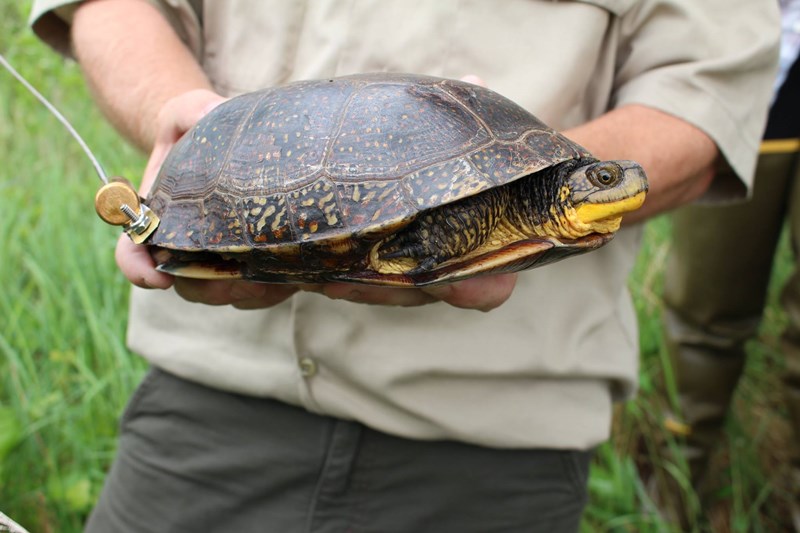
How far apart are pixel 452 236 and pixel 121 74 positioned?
976 millimetres

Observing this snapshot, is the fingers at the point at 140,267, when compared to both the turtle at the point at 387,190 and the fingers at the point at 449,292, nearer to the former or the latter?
the turtle at the point at 387,190

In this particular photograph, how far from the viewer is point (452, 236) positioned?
124cm

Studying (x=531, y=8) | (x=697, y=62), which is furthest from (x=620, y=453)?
(x=531, y=8)

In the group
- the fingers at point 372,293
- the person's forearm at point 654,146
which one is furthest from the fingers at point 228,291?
the person's forearm at point 654,146

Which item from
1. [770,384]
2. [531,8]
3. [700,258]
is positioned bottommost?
[770,384]

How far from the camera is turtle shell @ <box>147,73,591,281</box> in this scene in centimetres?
124

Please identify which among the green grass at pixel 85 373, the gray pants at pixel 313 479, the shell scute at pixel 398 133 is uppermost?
the shell scute at pixel 398 133

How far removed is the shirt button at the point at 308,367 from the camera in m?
1.57

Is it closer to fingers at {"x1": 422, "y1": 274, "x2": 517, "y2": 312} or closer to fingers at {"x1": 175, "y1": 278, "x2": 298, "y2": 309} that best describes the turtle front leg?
fingers at {"x1": 422, "y1": 274, "x2": 517, "y2": 312}

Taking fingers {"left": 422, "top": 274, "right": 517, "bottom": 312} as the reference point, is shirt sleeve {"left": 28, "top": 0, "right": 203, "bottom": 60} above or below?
above

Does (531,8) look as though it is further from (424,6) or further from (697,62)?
(697,62)

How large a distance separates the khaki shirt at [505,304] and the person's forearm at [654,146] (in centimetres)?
3

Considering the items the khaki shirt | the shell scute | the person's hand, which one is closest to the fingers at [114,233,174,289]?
the person's hand

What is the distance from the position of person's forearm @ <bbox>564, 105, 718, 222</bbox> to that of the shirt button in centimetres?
70
